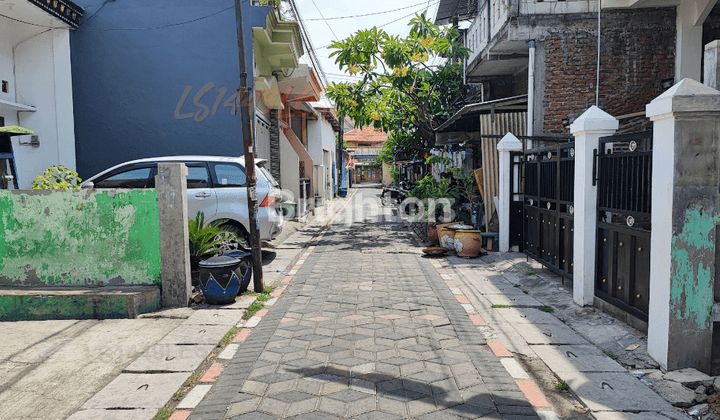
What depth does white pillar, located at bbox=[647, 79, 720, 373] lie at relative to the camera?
4176 mm

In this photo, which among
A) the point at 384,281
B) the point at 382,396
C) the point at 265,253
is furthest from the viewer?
the point at 265,253

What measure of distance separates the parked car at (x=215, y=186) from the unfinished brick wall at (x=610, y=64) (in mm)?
6285

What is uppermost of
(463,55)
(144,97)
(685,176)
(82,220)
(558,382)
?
(463,55)

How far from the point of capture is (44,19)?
11500mm

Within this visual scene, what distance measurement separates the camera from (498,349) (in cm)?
514

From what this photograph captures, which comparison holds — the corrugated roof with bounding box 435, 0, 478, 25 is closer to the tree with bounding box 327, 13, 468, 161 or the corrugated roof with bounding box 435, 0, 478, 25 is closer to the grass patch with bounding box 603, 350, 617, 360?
the tree with bounding box 327, 13, 468, 161

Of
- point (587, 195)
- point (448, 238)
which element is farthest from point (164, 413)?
point (448, 238)

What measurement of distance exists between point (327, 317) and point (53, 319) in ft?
11.0

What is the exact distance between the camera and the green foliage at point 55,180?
7.71m

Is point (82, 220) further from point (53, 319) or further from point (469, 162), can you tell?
point (469, 162)

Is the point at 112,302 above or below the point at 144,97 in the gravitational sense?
below

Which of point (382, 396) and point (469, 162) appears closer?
→ point (382, 396)

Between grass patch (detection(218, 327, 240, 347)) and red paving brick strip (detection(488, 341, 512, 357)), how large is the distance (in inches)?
109

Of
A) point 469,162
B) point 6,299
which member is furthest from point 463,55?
point 6,299
